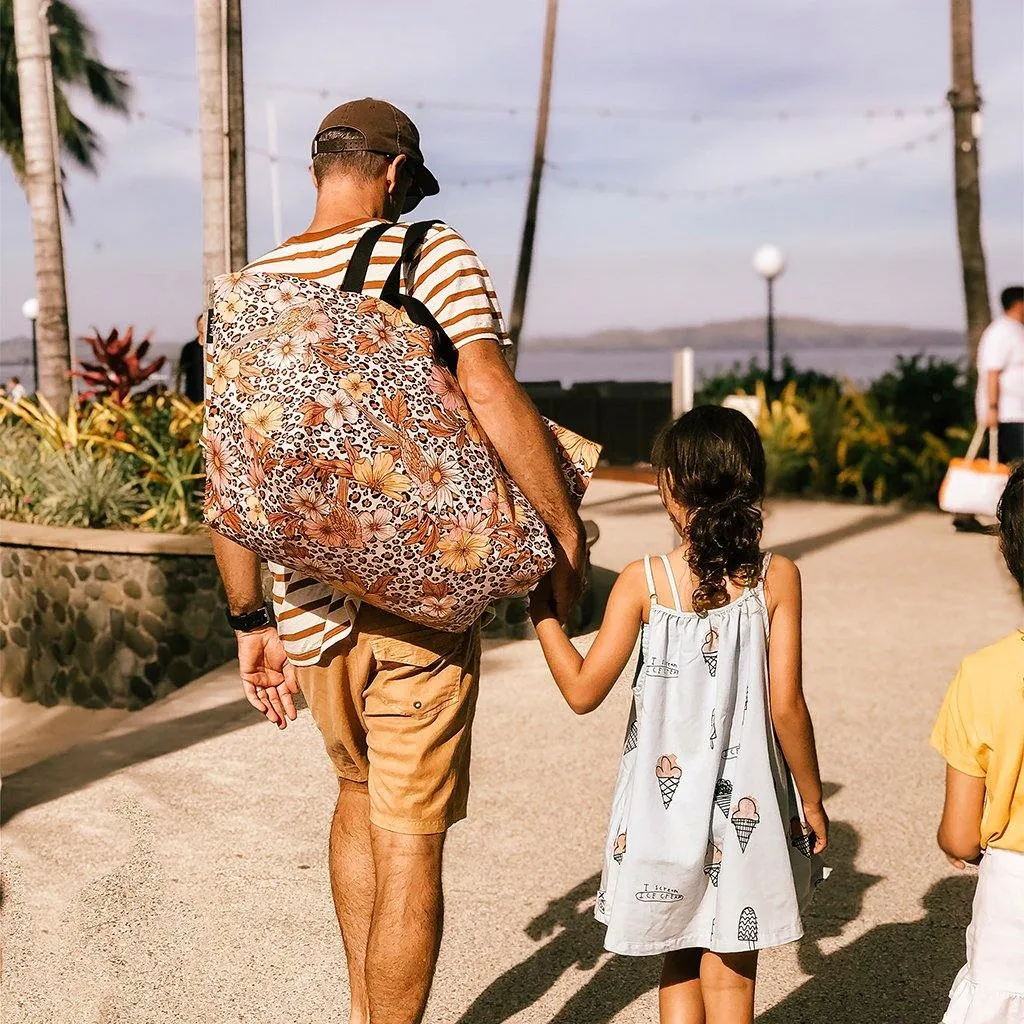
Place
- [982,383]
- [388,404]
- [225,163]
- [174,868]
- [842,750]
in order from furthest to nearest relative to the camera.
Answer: [982,383]
[225,163]
[842,750]
[174,868]
[388,404]

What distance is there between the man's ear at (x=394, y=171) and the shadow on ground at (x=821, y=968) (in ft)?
6.16

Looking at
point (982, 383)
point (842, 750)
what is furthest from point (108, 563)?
point (982, 383)

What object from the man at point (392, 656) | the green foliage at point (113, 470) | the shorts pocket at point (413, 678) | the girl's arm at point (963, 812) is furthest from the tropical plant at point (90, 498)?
the girl's arm at point (963, 812)

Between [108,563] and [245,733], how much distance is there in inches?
79.6

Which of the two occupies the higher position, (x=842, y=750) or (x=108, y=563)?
(x=108, y=563)

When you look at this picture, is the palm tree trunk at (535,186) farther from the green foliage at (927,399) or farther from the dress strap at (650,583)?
the dress strap at (650,583)

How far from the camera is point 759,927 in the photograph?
2.41 meters

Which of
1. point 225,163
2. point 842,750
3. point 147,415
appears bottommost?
point 842,750

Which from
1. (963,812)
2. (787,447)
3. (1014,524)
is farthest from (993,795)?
(787,447)

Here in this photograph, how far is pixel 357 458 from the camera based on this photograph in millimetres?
2113

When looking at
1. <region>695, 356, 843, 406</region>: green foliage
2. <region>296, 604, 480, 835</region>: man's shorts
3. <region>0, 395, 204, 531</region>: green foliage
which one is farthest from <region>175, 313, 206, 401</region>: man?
<region>695, 356, 843, 406</region>: green foliage

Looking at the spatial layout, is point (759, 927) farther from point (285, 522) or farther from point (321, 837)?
point (321, 837)

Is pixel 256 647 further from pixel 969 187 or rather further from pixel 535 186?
pixel 535 186

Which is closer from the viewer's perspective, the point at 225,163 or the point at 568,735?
the point at 568,735
